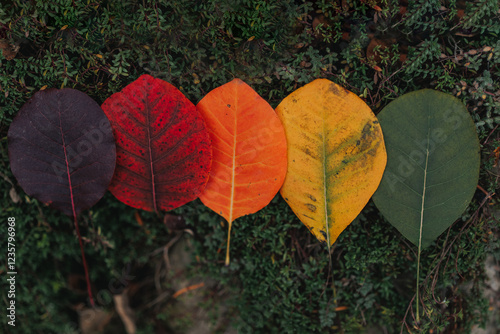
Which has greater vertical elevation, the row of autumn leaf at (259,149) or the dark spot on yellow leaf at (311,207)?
the row of autumn leaf at (259,149)

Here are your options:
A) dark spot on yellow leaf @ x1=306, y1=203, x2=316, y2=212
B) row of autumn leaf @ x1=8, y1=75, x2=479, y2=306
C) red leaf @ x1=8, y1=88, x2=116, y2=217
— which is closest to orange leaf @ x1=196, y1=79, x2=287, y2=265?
row of autumn leaf @ x1=8, y1=75, x2=479, y2=306

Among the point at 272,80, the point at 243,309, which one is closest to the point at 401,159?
the point at 272,80

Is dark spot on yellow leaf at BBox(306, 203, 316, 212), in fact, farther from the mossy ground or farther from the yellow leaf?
the mossy ground

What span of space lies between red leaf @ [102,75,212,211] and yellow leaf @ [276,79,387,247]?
380mm

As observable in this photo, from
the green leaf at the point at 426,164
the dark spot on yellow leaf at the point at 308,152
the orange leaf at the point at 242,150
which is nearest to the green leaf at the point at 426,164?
the green leaf at the point at 426,164

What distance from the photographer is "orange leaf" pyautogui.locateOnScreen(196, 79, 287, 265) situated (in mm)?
1380

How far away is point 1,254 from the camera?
5.47ft

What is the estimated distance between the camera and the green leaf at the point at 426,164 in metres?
1.36

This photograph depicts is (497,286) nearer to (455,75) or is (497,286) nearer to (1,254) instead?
(455,75)

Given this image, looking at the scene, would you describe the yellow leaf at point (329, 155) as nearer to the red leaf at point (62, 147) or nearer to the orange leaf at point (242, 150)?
the orange leaf at point (242, 150)

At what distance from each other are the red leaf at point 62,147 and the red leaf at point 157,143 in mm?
59

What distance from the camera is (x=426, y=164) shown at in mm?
1384

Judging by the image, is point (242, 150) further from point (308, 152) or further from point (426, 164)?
point (426, 164)

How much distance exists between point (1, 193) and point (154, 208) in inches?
30.1
